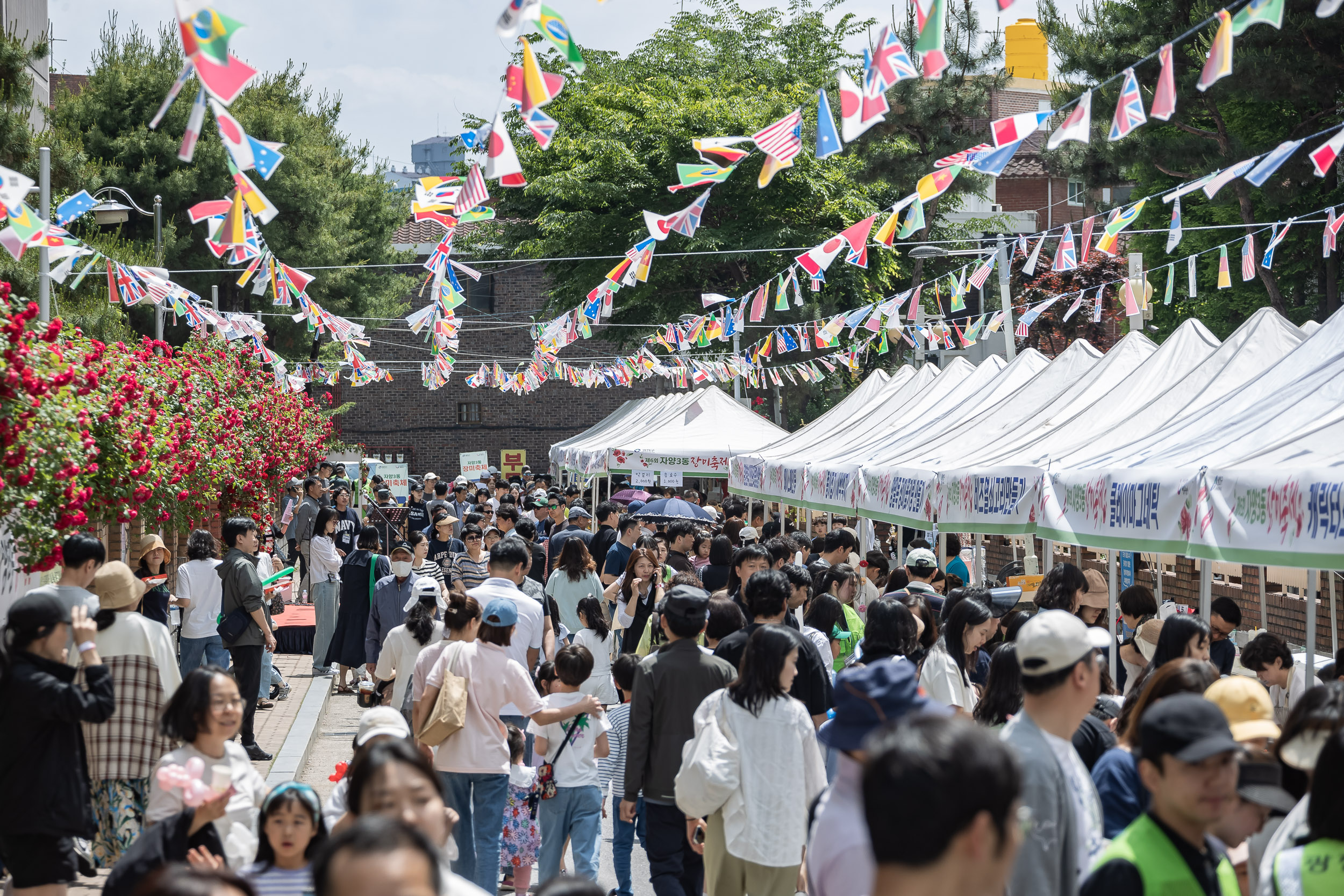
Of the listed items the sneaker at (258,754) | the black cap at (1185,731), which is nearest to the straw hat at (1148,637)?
the black cap at (1185,731)

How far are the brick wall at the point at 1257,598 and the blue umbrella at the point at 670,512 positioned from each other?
473cm

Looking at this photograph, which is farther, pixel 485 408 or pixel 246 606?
pixel 485 408

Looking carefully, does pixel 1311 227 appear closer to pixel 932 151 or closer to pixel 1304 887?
pixel 932 151

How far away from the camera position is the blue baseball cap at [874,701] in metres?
3.79

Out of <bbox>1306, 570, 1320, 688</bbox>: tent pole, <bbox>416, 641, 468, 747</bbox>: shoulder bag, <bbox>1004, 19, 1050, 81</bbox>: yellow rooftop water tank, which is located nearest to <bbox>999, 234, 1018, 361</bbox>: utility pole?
<bbox>1306, 570, 1320, 688</bbox>: tent pole

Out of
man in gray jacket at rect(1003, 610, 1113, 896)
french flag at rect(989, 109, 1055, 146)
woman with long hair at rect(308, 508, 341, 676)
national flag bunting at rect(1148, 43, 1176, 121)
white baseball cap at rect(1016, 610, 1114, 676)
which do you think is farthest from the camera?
woman with long hair at rect(308, 508, 341, 676)

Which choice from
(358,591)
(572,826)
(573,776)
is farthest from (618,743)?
(358,591)

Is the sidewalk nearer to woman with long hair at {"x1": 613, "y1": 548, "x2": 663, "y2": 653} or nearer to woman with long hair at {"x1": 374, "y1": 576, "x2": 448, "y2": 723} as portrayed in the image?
woman with long hair at {"x1": 374, "y1": 576, "x2": 448, "y2": 723}

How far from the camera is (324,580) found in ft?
48.5

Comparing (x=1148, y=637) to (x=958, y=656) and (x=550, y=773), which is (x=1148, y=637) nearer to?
(x=958, y=656)

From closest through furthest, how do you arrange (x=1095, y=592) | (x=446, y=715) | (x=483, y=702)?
1. (x=446, y=715)
2. (x=483, y=702)
3. (x=1095, y=592)

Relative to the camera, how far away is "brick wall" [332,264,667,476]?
2175 inches

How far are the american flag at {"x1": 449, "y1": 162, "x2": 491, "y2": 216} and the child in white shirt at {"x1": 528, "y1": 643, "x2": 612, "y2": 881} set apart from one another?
3.20 meters

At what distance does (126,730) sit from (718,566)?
552 cm
